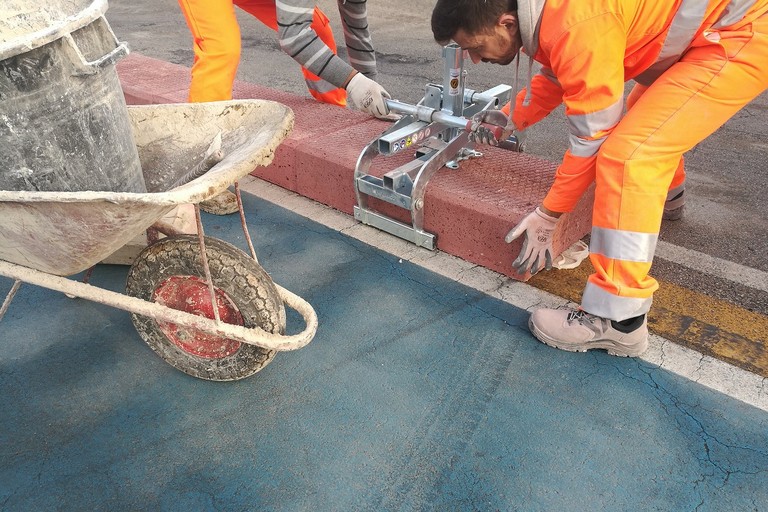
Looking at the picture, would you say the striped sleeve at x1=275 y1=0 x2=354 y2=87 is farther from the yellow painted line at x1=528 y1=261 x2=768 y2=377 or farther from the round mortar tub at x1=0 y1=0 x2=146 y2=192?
the yellow painted line at x1=528 y1=261 x2=768 y2=377

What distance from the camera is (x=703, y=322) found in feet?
8.11

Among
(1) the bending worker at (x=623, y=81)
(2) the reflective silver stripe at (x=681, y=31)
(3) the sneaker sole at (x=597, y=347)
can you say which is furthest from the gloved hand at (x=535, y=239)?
(2) the reflective silver stripe at (x=681, y=31)

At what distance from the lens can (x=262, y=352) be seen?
6.95 ft

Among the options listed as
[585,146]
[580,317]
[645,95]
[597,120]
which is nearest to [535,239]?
[580,317]

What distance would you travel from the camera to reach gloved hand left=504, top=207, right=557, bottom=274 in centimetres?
239

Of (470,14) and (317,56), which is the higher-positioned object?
(470,14)

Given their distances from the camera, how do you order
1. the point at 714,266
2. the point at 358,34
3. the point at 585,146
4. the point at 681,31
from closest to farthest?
the point at 681,31, the point at 585,146, the point at 714,266, the point at 358,34

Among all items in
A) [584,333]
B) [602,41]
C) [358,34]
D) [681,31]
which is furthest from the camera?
[358,34]

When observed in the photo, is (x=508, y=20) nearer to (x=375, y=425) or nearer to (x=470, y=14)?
(x=470, y=14)

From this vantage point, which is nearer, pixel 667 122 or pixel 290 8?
pixel 667 122

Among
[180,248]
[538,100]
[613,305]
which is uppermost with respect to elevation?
[538,100]

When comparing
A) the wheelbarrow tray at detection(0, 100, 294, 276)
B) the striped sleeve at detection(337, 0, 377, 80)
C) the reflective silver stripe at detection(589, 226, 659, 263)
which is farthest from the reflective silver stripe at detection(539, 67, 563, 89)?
the striped sleeve at detection(337, 0, 377, 80)

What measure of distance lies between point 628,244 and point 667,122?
446 mm

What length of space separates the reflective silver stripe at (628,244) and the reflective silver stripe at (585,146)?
0.95ft
